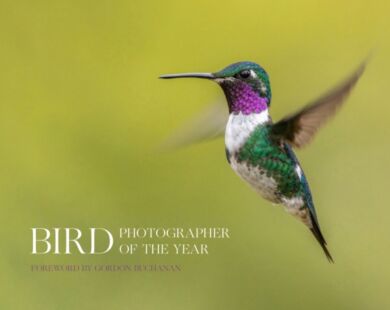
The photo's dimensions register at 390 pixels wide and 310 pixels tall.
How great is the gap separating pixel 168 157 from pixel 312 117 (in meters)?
0.84

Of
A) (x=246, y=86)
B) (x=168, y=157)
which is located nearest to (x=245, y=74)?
(x=246, y=86)

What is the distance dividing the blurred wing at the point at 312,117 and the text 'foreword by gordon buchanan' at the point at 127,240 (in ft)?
2.51

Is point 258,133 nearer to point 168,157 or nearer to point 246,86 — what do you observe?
point 246,86

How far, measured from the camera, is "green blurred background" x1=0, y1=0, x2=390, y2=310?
6.86ft

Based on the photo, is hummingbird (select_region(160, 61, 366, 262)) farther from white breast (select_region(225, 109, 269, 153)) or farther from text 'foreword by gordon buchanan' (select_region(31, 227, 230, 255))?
text 'foreword by gordon buchanan' (select_region(31, 227, 230, 255))

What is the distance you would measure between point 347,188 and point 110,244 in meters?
0.70

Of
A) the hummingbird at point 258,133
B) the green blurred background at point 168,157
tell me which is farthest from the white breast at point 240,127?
the green blurred background at point 168,157

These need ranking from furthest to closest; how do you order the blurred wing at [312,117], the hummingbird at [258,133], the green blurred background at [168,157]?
the green blurred background at [168,157], the hummingbird at [258,133], the blurred wing at [312,117]

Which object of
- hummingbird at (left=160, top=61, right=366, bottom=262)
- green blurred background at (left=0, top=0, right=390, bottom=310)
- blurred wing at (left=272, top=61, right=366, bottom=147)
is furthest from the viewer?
green blurred background at (left=0, top=0, right=390, bottom=310)

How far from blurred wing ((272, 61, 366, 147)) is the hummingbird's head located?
0.06m

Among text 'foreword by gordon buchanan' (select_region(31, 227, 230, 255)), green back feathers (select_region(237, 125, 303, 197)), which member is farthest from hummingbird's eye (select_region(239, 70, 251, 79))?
text 'foreword by gordon buchanan' (select_region(31, 227, 230, 255))

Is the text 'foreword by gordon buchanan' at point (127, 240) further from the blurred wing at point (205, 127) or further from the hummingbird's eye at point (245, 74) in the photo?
the hummingbird's eye at point (245, 74)

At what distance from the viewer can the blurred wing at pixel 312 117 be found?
1.23m

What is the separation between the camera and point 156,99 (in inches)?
83.0
